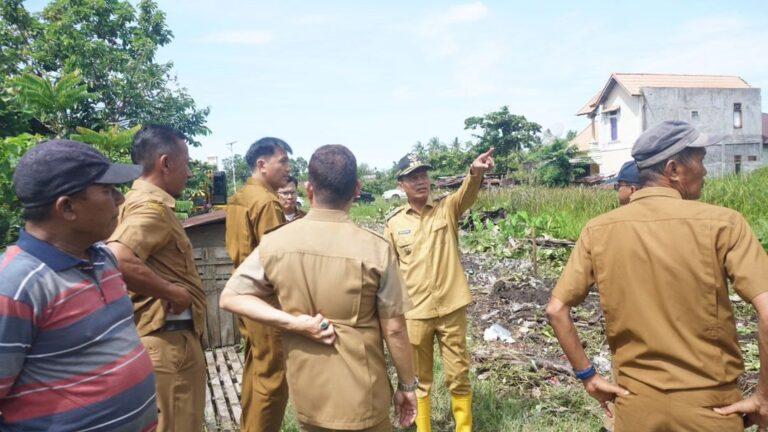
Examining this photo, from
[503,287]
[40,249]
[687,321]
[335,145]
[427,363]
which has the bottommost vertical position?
[503,287]

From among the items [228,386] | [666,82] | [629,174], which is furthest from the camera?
[666,82]

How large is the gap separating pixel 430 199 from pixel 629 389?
2249 mm

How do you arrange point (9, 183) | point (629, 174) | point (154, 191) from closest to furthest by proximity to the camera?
point (154, 191) → point (629, 174) → point (9, 183)

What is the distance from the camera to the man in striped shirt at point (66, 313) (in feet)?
5.00

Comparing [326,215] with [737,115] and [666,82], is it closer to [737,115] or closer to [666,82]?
[666,82]

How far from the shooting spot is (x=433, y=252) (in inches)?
153

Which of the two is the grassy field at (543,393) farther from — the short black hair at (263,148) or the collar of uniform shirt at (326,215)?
the collar of uniform shirt at (326,215)

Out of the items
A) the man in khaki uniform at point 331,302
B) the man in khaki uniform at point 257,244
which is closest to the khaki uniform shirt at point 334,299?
the man in khaki uniform at point 331,302

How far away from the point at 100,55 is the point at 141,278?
16043 millimetres

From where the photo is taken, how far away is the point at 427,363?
12.6ft

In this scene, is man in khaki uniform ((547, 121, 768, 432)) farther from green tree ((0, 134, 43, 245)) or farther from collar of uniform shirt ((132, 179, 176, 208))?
green tree ((0, 134, 43, 245))

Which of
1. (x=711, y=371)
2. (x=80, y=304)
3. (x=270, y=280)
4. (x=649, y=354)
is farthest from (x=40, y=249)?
(x=711, y=371)

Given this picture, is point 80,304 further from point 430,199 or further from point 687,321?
point 430,199

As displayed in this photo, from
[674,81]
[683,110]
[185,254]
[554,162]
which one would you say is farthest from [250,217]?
[674,81]
